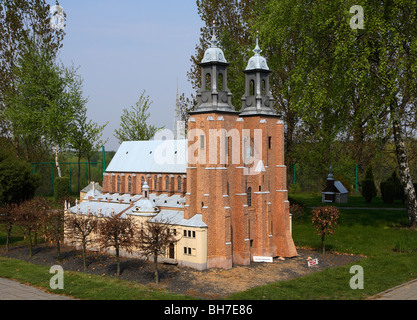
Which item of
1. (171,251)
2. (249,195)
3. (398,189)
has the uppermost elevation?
(249,195)

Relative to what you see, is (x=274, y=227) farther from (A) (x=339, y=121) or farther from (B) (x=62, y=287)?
(B) (x=62, y=287)

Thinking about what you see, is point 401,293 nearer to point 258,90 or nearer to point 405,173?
point 405,173

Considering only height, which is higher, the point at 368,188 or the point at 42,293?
the point at 368,188

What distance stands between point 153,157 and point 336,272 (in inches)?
806

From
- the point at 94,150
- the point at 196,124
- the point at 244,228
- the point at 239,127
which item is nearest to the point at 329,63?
the point at 239,127

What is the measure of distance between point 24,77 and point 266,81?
A: 3895 centimetres

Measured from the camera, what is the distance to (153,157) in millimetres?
42938

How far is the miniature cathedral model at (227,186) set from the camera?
32.2 metres

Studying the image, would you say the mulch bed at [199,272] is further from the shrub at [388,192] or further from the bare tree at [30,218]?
the shrub at [388,192]

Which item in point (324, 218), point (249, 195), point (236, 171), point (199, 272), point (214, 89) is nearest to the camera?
point (199, 272)

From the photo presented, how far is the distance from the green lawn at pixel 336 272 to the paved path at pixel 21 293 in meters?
0.76

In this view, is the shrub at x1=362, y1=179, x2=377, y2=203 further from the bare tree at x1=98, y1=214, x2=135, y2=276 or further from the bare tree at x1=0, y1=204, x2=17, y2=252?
the bare tree at x1=0, y1=204, x2=17, y2=252

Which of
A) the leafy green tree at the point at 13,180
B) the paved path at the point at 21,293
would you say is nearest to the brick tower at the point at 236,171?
the paved path at the point at 21,293

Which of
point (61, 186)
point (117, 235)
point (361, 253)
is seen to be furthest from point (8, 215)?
point (361, 253)
